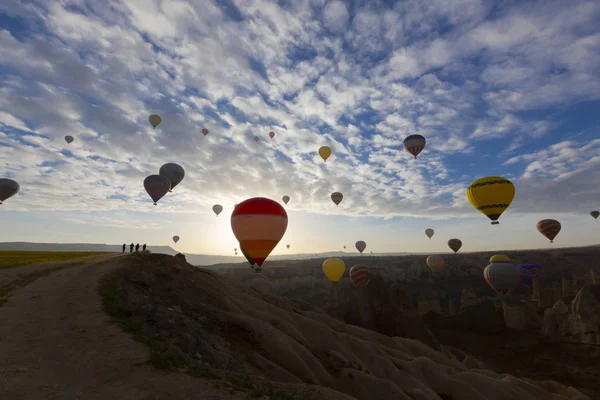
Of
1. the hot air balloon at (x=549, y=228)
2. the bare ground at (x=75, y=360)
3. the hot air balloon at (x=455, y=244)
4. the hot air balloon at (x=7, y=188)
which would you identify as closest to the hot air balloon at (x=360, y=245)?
the hot air balloon at (x=455, y=244)

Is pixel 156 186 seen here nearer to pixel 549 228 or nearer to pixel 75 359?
pixel 75 359

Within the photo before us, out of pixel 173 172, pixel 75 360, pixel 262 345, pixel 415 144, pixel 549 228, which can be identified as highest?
pixel 415 144

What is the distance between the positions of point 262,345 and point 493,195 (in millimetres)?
36389

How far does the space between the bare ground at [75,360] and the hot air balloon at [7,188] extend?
144 feet

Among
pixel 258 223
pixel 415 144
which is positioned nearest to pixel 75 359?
pixel 258 223

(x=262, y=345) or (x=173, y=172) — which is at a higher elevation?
(x=173, y=172)

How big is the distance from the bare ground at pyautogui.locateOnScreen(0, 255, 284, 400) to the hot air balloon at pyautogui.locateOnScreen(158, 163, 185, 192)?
31729 millimetres

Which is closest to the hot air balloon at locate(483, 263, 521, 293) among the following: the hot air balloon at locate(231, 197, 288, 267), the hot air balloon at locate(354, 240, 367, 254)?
the hot air balloon at locate(354, 240, 367, 254)

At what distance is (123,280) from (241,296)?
10566mm

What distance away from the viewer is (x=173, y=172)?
48062mm

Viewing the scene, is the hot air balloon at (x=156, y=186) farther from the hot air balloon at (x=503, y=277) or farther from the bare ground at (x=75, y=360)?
the hot air balloon at (x=503, y=277)

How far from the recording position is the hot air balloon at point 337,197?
218 ft

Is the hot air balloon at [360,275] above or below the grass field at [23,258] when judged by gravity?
below

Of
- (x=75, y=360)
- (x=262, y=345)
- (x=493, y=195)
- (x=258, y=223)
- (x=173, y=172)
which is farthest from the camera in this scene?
(x=173, y=172)
